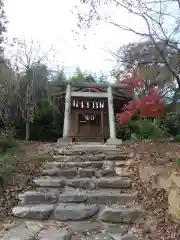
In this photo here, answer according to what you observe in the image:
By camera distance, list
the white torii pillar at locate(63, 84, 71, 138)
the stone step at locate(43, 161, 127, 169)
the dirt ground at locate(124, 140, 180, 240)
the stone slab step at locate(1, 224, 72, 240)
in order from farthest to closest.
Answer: the white torii pillar at locate(63, 84, 71, 138) → the stone step at locate(43, 161, 127, 169) → the dirt ground at locate(124, 140, 180, 240) → the stone slab step at locate(1, 224, 72, 240)

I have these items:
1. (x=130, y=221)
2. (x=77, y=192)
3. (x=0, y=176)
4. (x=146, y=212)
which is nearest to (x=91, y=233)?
(x=130, y=221)

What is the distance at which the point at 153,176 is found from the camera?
5086 mm

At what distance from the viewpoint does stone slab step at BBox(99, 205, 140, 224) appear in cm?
409

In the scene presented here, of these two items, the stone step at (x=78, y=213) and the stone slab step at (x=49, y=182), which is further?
the stone slab step at (x=49, y=182)

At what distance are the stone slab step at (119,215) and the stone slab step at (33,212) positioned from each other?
0.75 metres

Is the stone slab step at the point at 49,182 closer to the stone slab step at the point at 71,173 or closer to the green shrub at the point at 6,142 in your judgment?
the stone slab step at the point at 71,173

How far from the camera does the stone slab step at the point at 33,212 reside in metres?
4.17

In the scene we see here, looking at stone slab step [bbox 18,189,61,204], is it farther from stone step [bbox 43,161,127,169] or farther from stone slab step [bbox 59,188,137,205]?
stone step [bbox 43,161,127,169]

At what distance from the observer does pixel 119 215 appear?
412 centimetres

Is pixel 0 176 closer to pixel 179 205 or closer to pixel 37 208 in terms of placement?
pixel 37 208

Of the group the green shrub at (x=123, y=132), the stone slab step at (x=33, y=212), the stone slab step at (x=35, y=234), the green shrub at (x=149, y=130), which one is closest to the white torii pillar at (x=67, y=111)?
the green shrub at (x=149, y=130)

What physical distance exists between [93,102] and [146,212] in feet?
39.3

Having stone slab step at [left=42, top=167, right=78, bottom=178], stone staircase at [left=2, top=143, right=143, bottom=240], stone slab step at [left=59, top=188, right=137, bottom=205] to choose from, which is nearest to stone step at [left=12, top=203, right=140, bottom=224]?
stone staircase at [left=2, top=143, right=143, bottom=240]

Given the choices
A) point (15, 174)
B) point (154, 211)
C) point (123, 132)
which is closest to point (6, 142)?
point (15, 174)
